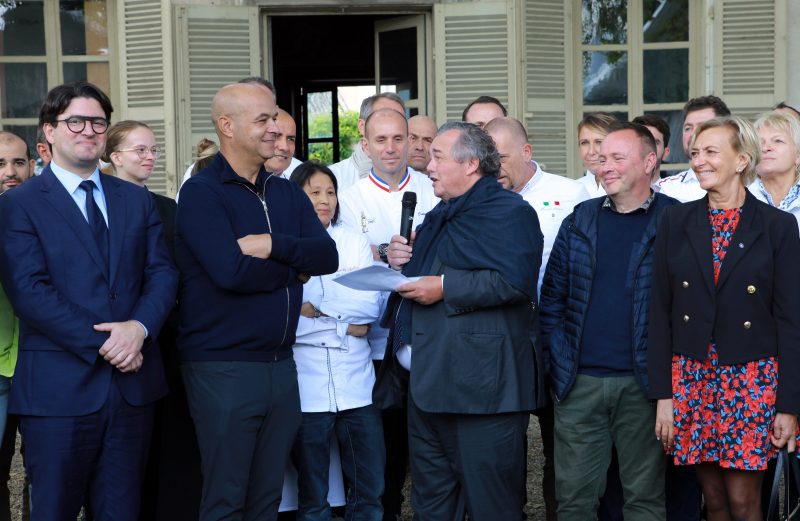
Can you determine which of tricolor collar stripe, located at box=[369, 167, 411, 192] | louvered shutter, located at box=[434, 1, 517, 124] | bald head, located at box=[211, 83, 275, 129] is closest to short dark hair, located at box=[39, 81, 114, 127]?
bald head, located at box=[211, 83, 275, 129]

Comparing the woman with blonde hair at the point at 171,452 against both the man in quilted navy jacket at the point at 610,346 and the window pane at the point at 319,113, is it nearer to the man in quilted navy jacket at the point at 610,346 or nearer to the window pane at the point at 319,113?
the man in quilted navy jacket at the point at 610,346

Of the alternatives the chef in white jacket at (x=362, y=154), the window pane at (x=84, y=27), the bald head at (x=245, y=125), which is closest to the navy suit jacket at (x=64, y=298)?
the bald head at (x=245, y=125)

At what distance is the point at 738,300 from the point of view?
140 inches

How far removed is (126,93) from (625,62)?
3.88 metres

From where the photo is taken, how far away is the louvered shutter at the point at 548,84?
774cm

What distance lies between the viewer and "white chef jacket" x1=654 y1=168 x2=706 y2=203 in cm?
475

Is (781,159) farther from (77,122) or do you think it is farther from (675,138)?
(675,138)

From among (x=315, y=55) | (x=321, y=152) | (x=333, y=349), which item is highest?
(x=315, y=55)

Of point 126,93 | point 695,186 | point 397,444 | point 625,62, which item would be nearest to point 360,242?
point 397,444

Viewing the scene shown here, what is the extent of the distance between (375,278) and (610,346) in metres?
0.94

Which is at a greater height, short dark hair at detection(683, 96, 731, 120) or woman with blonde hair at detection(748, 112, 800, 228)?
short dark hair at detection(683, 96, 731, 120)

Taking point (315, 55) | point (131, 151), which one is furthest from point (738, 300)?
point (315, 55)

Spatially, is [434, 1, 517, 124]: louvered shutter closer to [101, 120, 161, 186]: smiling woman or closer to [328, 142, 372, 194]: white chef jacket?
[328, 142, 372, 194]: white chef jacket

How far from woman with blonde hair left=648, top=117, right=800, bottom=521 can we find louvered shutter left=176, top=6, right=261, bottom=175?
4.62 metres
